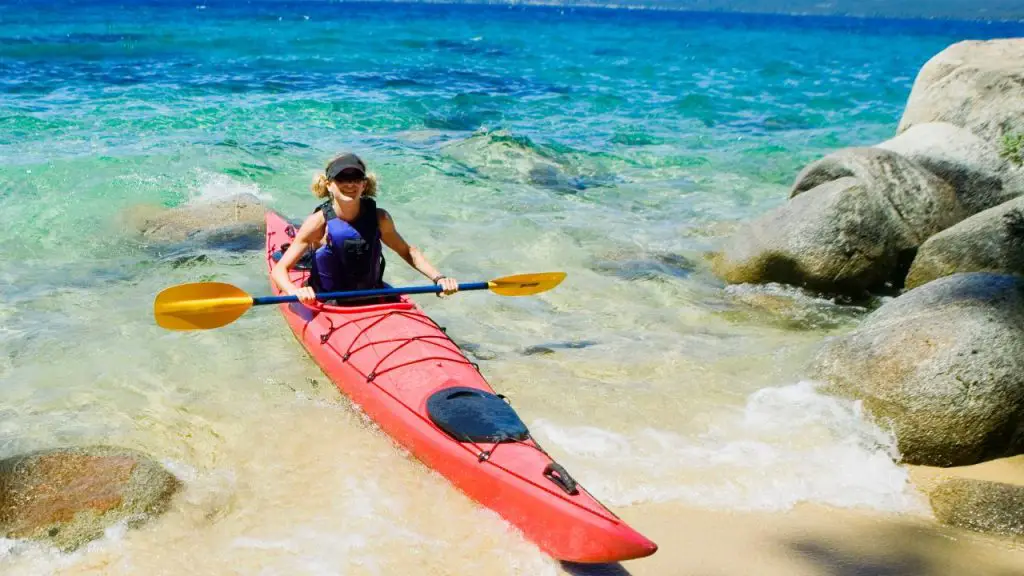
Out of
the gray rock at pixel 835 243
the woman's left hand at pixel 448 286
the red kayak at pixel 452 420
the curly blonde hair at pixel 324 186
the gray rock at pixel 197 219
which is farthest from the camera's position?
the gray rock at pixel 197 219

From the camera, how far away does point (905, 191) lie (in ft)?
22.5

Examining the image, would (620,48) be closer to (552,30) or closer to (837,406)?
(552,30)

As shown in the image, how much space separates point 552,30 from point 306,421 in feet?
142

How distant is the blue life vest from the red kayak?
16 centimetres

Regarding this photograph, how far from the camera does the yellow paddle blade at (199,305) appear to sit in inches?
191

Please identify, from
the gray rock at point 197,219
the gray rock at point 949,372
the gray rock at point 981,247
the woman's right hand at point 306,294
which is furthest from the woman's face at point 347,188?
the gray rock at point 981,247

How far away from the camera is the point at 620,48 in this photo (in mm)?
33812

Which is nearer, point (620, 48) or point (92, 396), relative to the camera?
point (92, 396)

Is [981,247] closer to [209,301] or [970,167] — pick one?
[970,167]

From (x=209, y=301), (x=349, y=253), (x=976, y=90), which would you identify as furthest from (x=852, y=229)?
(x=209, y=301)

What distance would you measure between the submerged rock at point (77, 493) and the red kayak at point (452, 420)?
1.17m

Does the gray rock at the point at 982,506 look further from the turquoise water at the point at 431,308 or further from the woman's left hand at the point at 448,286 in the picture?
the woman's left hand at the point at 448,286

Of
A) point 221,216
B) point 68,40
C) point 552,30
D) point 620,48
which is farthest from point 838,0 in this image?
point 221,216

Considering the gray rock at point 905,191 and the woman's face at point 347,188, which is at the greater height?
the woman's face at point 347,188
